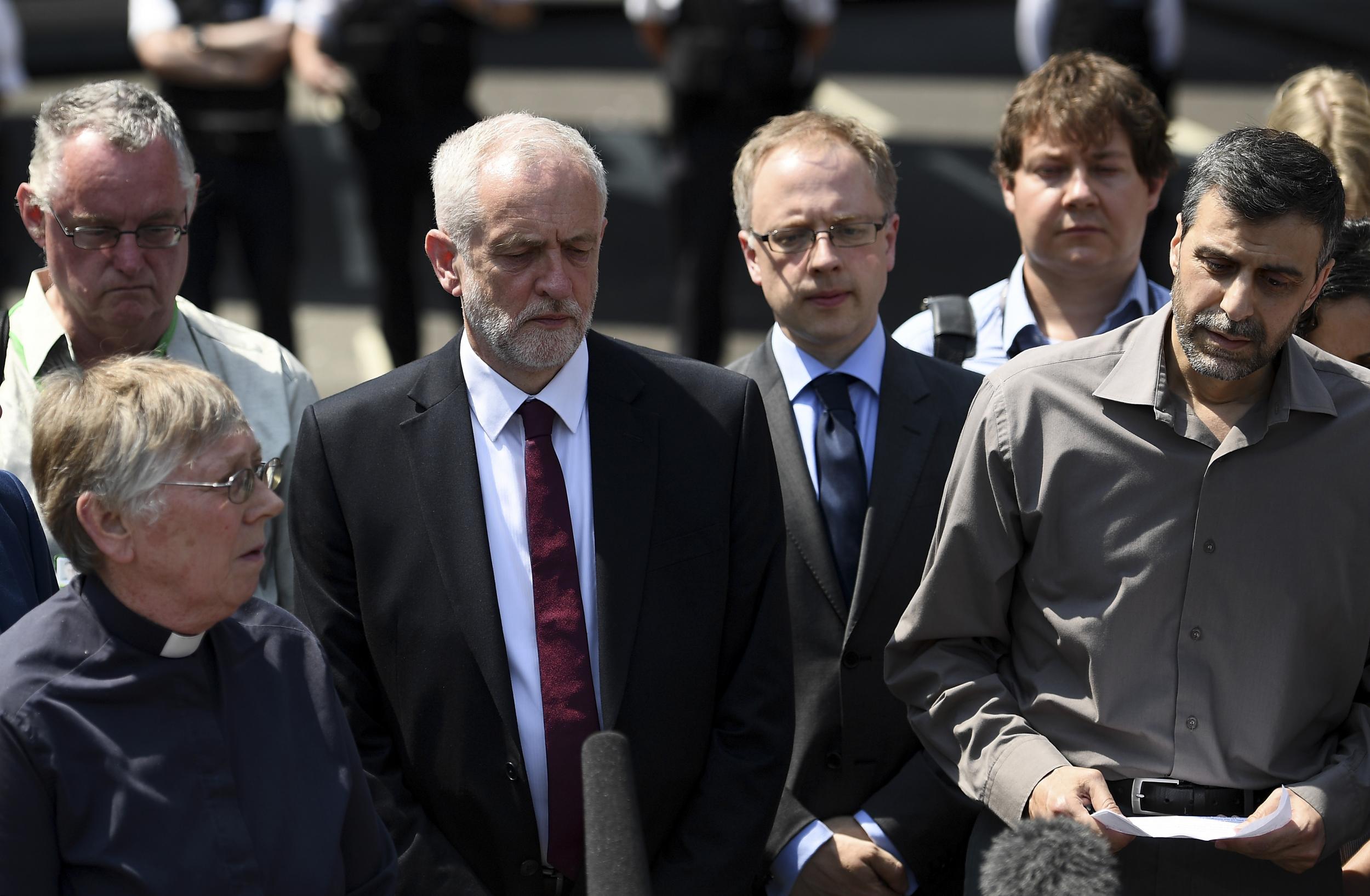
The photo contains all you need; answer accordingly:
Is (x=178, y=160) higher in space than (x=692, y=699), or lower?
higher

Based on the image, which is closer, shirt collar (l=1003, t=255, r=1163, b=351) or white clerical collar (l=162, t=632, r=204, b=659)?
white clerical collar (l=162, t=632, r=204, b=659)

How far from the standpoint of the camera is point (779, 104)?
7363 mm

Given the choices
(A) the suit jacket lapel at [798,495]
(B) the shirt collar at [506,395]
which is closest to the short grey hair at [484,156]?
(B) the shirt collar at [506,395]

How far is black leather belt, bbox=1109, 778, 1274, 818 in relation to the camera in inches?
116

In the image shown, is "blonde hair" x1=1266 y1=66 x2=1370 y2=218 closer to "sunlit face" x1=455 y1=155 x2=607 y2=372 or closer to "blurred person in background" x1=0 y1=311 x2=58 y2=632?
"sunlit face" x1=455 y1=155 x2=607 y2=372

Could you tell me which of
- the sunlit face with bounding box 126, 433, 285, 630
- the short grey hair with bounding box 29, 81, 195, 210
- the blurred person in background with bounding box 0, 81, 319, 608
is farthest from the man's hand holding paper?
the short grey hair with bounding box 29, 81, 195, 210

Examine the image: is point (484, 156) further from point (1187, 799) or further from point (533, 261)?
point (1187, 799)

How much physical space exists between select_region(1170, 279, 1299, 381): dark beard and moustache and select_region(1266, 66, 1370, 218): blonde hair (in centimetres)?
131

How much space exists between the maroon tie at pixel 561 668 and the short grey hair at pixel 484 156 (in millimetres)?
546

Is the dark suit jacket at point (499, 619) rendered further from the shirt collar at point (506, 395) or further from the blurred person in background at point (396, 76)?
the blurred person in background at point (396, 76)

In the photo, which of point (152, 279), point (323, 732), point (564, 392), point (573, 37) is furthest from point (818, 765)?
point (573, 37)

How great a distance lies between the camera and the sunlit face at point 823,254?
12.3ft

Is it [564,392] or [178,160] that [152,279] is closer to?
[178,160]

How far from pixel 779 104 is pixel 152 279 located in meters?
4.22
